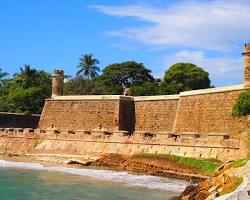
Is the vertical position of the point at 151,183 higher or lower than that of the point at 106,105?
lower

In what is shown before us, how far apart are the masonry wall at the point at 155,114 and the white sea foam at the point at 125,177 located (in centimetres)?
868

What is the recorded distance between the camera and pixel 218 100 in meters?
28.3

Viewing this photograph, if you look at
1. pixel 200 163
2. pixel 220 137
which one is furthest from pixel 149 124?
pixel 200 163

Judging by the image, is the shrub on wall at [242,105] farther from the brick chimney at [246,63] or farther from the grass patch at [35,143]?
the grass patch at [35,143]

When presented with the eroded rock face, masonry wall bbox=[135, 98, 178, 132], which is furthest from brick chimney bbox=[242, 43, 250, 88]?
the eroded rock face

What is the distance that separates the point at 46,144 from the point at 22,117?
14.5 meters

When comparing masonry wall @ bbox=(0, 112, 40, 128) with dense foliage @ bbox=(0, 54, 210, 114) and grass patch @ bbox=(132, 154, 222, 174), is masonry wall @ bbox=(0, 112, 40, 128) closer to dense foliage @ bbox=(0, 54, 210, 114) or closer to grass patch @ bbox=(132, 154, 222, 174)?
dense foliage @ bbox=(0, 54, 210, 114)

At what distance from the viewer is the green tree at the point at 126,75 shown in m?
62.6

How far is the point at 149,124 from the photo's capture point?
34.2 m

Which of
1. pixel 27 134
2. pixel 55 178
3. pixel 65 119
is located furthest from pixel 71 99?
pixel 55 178

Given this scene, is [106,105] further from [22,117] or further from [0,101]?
[0,101]

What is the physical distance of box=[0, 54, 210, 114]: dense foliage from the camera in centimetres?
5156

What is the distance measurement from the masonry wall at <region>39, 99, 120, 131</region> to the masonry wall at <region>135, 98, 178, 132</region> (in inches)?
60.3

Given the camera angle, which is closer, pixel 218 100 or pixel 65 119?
pixel 218 100
